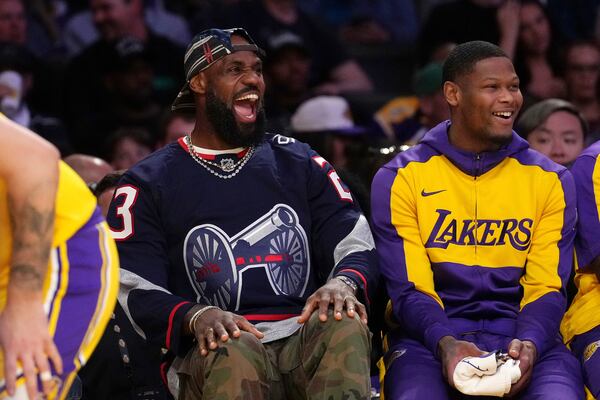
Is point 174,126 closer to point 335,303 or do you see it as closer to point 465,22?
point 465,22

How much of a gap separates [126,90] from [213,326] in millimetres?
4612

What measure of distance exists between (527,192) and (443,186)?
1.05ft

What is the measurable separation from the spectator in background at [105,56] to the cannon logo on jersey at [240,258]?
4.10m

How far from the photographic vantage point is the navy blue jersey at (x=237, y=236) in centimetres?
460

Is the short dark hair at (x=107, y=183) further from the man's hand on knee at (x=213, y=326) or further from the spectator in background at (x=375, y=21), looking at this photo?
the spectator in background at (x=375, y=21)

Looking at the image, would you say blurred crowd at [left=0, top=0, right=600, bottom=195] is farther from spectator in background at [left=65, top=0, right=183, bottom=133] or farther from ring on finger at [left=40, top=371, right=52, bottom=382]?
ring on finger at [left=40, top=371, right=52, bottom=382]

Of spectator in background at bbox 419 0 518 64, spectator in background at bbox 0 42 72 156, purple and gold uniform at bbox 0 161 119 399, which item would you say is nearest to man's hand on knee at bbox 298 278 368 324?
purple and gold uniform at bbox 0 161 119 399

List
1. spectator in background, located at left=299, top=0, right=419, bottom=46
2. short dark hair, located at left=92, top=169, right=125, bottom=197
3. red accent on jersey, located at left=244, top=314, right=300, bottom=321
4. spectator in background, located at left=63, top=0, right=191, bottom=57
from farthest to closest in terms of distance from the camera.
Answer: spectator in background, located at left=299, top=0, right=419, bottom=46, spectator in background, located at left=63, top=0, right=191, bottom=57, short dark hair, located at left=92, top=169, right=125, bottom=197, red accent on jersey, located at left=244, top=314, right=300, bottom=321

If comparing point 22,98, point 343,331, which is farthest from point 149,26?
point 343,331

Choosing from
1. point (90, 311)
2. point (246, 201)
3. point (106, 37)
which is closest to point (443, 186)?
point (246, 201)

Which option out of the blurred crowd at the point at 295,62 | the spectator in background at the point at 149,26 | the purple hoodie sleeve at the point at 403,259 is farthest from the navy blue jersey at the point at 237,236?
the spectator in background at the point at 149,26

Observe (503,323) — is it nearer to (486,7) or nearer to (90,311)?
(90,311)

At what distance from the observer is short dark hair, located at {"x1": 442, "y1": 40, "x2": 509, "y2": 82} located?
4918 millimetres

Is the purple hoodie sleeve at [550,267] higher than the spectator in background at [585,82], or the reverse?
the purple hoodie sleeve at [550,267]
